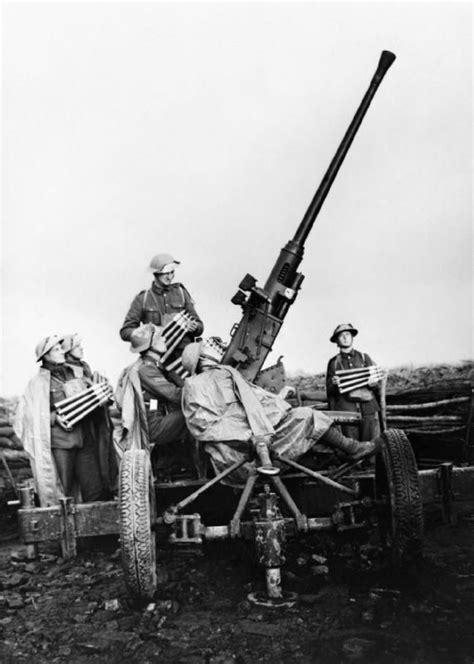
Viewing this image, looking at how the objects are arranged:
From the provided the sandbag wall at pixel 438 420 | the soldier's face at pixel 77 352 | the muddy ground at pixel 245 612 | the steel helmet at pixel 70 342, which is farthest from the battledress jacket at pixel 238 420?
the sandbag wall at pixel 438 420

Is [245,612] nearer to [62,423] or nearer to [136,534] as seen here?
[136,534]

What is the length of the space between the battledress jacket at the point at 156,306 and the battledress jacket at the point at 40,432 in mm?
1242

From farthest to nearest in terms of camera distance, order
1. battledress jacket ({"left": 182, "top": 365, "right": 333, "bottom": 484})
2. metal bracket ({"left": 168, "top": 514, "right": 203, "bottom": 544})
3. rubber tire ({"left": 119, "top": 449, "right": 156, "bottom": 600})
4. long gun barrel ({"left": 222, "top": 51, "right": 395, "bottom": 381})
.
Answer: long gun barrel ({"left": 222, "top": 51, "right": 395, "bottom": 381}) → battledress jacket ({"left": 182, "top": 365, "right": 333, "bottom": 484}) → metal bracket ({"left": 168, "top": 514, "right": 203, "bottom": 544}) → rubber tire ({"left": 119, "top": 449, "right": 156, "bottom": 600})

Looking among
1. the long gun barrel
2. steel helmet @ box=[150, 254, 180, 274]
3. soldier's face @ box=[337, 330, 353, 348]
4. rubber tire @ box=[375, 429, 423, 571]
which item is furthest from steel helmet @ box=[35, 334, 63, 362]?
soldier's face @ box=[337, 330, 353, 348]

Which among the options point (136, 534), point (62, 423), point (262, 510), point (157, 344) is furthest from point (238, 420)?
point (62, 423)

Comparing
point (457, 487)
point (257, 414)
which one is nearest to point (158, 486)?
point (257, 414)

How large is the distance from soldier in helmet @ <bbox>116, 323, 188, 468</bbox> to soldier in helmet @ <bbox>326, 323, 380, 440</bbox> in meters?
2.42

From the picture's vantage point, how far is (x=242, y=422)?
4.02 metres

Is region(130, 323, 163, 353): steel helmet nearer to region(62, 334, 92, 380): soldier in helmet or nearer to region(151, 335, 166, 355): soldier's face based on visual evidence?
region(151, 335, 166, 355): soldier's face

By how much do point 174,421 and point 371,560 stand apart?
70.7 inches

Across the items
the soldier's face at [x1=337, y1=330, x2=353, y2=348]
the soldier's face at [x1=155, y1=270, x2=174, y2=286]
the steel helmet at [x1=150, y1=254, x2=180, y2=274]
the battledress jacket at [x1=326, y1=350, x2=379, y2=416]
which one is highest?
the steel helmet at [x1=150, y1=254, x2=180, y2=274]

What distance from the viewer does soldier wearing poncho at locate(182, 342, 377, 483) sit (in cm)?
399

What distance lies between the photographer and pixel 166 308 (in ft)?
21.2

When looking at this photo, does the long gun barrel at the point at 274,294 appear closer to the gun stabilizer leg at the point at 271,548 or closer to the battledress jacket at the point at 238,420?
the battledress jacket at the point at 238,420
